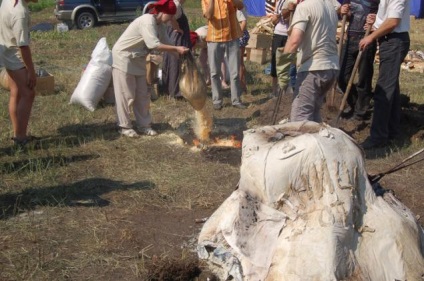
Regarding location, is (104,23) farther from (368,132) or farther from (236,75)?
(368,132)

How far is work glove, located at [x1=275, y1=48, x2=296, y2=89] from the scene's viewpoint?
823 centimetres

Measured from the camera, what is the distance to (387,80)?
662 cm

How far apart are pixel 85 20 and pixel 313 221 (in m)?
18.1

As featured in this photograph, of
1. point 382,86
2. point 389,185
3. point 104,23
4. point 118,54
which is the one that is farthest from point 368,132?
point 104,23

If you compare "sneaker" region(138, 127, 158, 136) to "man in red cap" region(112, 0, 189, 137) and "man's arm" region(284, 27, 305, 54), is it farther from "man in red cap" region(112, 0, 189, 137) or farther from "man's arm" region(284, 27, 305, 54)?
"man's arm" region(284, 27, 305, 54)

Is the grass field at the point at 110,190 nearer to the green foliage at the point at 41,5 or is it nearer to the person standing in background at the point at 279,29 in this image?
the person standing in background at the point at 279,29

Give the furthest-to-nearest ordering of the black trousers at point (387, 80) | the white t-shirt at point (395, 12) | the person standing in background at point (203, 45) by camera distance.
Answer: the person standing in background at point (203, 45) → the black trousers at point (387, 80) → the white t-shirt at point (395, 12)

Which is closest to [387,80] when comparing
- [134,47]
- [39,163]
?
[134,47]

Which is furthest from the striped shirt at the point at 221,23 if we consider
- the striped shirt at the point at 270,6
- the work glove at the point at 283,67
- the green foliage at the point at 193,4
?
the green foliage at the point at 193,4

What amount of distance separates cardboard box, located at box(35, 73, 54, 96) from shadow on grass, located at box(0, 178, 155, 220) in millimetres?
4085

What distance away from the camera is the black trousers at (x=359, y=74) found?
24.3 ft

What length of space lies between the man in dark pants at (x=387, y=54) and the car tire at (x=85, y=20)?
15.0m

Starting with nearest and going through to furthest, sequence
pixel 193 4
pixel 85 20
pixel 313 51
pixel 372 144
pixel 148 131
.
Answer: pixel 313 51 → pixel 372 144 → pixel 148 131 → pixel 85 20 → pixel 193 4

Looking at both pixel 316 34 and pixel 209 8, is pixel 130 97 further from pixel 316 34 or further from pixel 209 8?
pixel 316 34
